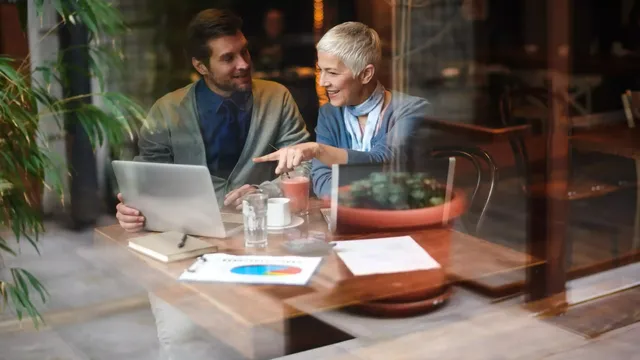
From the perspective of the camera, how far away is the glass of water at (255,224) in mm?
2002

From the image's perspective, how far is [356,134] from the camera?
7.44 feet

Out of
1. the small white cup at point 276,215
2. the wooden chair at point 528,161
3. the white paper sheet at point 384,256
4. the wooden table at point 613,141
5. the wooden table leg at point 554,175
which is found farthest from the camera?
the wooden chair at point 528,161

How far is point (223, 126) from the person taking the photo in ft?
7.05

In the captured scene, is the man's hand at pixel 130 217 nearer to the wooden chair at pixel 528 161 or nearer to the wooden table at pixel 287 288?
the wooden table at pixel 287 288

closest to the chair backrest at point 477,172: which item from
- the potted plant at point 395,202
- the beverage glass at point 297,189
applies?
the potted plant at point 395,202

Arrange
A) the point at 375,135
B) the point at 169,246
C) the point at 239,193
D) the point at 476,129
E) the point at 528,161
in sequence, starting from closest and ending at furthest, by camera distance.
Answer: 1. the point at 169,246
2. the point at 239,193
3. the point at 375,135
4. the point at 476,129
5. the point at 528,161

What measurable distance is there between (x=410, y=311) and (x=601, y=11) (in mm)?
2668

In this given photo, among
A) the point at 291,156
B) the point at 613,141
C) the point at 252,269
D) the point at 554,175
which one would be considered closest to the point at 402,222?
the point at 291,156

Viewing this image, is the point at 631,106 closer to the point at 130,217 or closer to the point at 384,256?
the point at 384,256

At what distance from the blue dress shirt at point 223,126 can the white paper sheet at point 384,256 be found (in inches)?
16.2

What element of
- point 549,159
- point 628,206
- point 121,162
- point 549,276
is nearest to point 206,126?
point 121,162

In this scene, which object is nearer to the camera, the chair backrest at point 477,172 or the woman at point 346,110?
the woman at point 346,110

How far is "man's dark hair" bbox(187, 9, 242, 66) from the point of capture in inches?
80.8

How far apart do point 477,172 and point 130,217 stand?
4.59 feet
